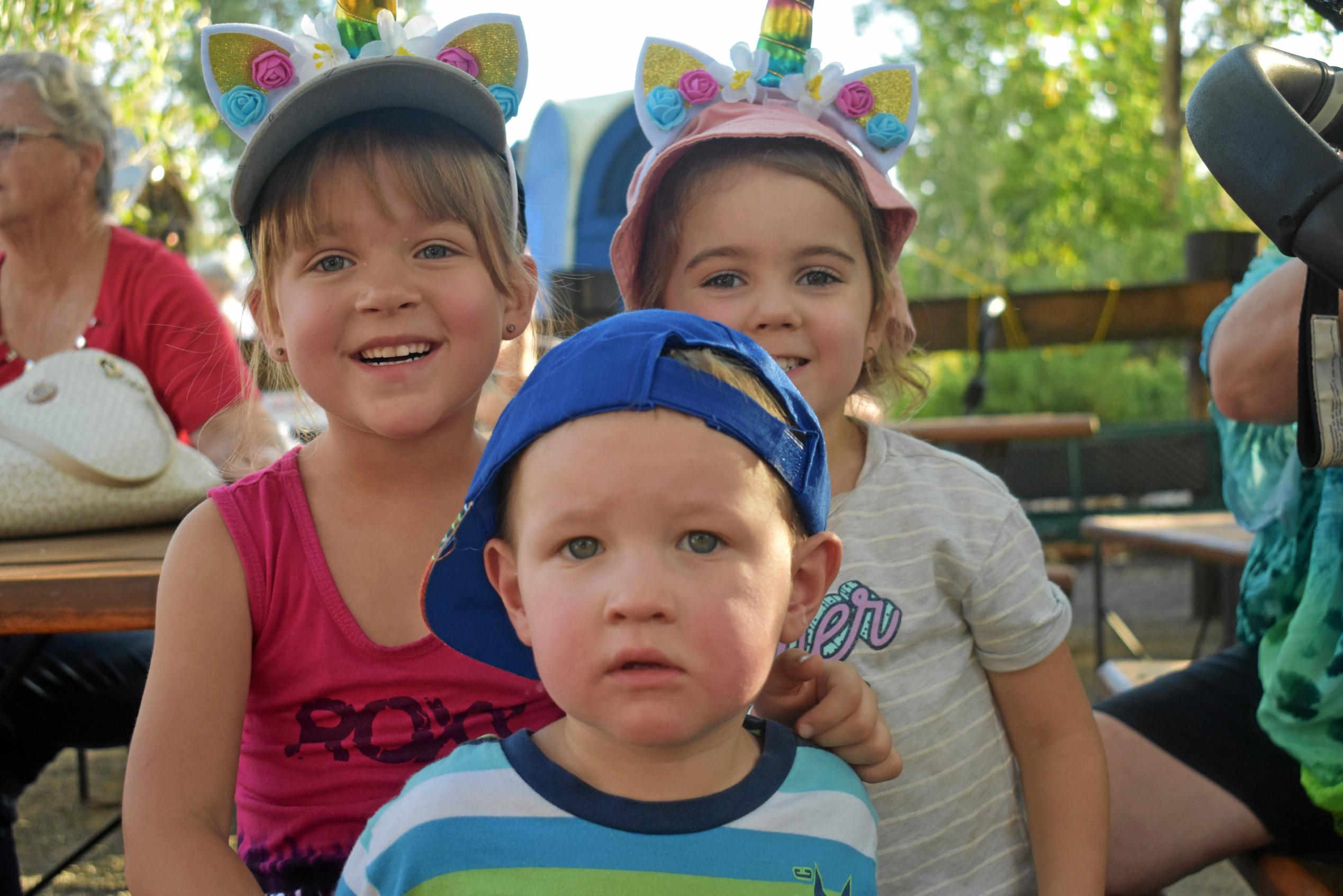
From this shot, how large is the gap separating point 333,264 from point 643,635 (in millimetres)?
776

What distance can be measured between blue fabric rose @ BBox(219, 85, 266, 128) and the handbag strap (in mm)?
773

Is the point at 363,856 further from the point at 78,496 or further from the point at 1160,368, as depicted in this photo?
the point at 1160,368

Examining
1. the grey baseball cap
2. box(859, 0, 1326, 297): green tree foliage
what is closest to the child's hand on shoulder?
the grey baseball cap

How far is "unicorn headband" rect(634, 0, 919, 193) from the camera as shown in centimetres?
192

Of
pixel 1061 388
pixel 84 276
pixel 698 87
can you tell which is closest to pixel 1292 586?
pixel 698 87

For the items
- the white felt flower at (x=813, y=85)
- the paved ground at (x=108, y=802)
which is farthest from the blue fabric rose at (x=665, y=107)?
the paved ground at (x=108, y=802)

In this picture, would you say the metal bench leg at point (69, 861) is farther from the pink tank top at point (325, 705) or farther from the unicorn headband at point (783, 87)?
the unicorn headband at point (783, 87)

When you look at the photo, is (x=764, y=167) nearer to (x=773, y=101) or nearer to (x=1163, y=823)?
(x=773, y=101)

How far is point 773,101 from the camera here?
1.94 metres

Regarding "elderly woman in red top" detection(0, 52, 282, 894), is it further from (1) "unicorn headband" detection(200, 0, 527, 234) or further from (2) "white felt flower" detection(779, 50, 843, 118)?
(2) "white felt flower" detection(779, 50, 843, 118)

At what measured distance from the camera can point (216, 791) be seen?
4.57 feet

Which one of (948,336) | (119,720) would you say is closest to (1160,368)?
(948,336)

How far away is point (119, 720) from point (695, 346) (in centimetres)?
177

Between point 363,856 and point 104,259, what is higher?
point 104,259
